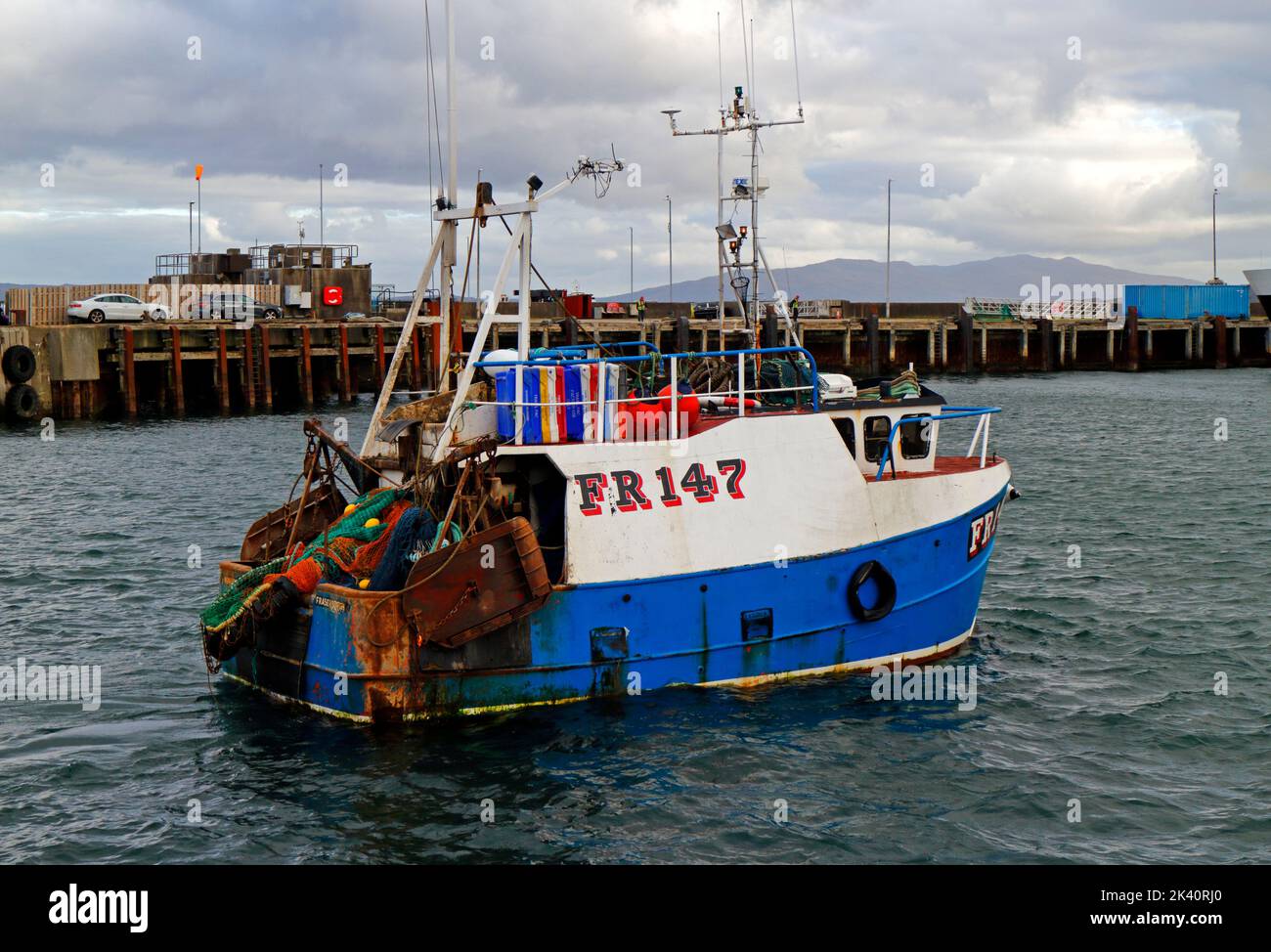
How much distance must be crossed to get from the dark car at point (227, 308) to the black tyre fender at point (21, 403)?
10913mm

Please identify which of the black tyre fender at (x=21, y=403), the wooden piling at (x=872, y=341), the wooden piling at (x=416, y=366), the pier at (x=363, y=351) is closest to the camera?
the black tyre fender at (x=21, y=403)

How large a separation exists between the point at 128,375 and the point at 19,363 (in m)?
3.89

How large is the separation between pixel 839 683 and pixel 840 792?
2489 mm

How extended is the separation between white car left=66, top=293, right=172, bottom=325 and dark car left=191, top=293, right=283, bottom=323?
4067 mm

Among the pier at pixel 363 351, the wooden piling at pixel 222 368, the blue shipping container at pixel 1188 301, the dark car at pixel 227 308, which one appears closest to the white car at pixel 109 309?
the pier at pixel 363 351

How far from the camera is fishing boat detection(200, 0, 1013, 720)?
12891 millimetres

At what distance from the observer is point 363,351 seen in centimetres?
5391

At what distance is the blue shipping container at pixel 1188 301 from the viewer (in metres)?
88.4

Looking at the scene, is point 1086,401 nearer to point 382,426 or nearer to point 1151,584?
point 1151,584

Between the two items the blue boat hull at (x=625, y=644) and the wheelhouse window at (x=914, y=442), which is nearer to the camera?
the blue boat hull at (x=625, y=644)

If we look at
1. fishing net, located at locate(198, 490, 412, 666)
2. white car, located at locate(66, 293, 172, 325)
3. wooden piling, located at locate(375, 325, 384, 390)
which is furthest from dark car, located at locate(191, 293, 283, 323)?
fishing net, located at locate(198, 490, 412, 666)

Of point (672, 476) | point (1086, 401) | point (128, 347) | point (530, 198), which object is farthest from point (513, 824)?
point (1086, 401)

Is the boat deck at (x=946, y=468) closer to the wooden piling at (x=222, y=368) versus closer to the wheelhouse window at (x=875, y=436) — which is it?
the wheelhouse window at (x=875, y=436)
